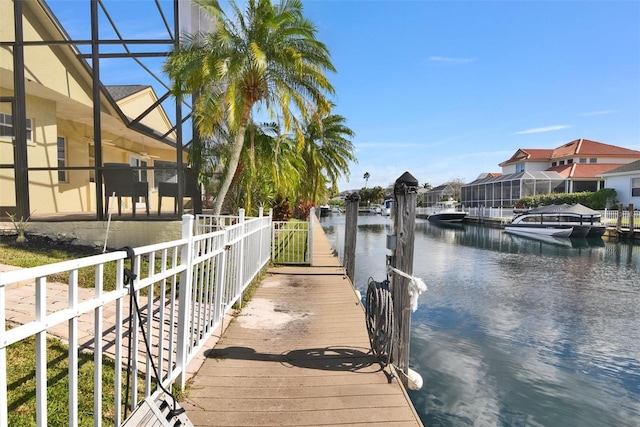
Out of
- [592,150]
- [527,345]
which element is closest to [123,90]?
[527,345]

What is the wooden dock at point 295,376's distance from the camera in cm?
314

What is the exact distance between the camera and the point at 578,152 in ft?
149

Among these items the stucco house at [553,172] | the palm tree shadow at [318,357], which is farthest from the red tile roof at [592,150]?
the palm tree shadow at [318,357]

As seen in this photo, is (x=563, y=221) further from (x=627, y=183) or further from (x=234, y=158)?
(x=234, y=158)

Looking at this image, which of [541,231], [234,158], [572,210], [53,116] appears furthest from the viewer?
[541,231]

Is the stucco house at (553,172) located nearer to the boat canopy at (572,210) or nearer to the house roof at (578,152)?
the house roof at (578,152)

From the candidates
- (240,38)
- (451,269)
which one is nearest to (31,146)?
(240,38)

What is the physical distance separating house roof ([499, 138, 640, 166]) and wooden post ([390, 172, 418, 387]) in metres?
49.5

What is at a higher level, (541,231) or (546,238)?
(541,231)

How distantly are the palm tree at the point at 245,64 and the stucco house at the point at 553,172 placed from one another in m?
37.1

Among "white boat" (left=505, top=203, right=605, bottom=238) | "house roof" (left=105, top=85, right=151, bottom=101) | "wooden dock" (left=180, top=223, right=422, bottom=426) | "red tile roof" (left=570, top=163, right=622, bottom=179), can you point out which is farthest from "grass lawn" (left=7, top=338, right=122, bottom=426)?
"red tile roof" (left=570, top=163, right=622, bottom=179)

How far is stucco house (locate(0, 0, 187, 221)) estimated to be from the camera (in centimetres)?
907

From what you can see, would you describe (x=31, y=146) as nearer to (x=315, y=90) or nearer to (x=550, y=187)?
(x=315, y=90)

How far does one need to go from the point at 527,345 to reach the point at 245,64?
936 cm
